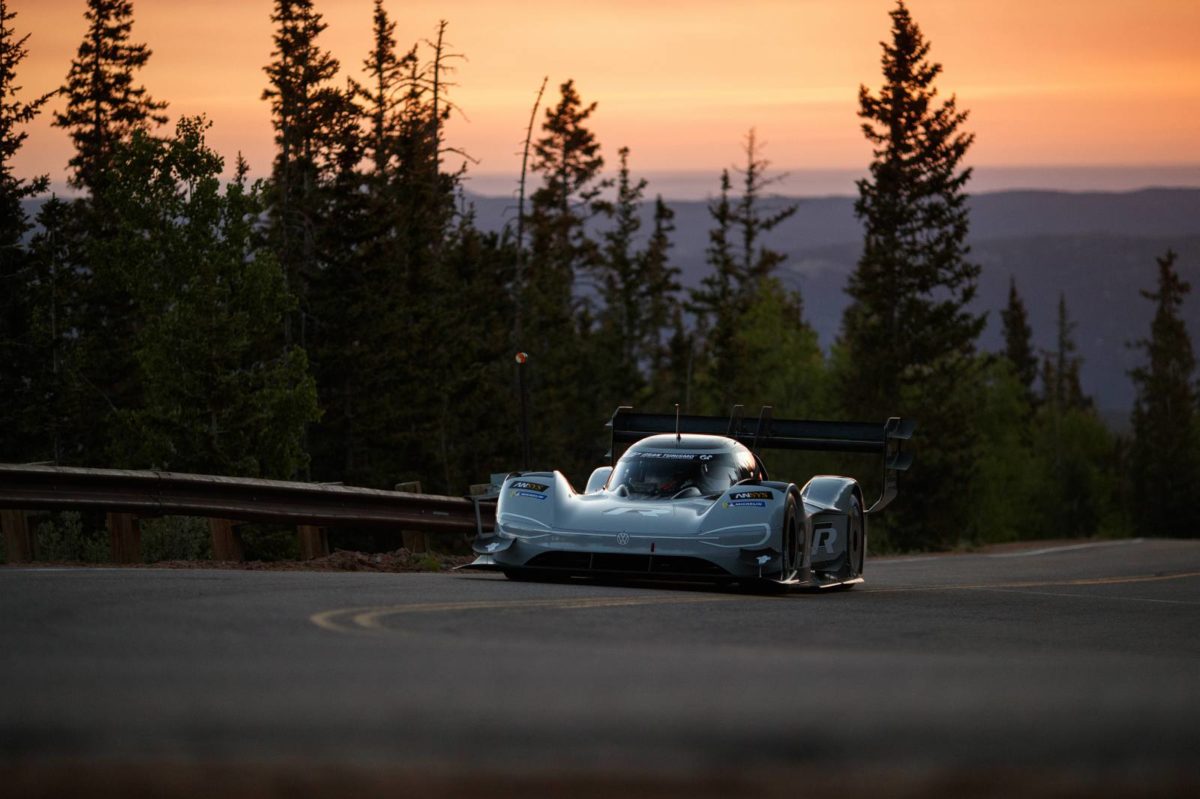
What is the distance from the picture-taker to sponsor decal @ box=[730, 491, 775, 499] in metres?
13.7

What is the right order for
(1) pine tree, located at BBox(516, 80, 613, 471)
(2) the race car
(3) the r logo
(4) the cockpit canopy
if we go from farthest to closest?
(1) pine tree, located at BBox(516, 80, 613, 471) → (3) the r logo → (4) the cockpit canopy → (2) the race car

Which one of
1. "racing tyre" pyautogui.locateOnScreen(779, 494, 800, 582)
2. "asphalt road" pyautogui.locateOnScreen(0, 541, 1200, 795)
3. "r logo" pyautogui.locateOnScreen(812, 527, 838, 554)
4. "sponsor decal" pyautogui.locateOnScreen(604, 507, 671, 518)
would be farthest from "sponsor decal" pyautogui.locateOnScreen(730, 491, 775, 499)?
"asphalt road" pyautogui.locateOnScreen(0, 541, 1200, 795)

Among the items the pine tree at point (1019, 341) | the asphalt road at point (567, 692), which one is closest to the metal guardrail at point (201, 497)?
the asphalt road at point (567, 692)

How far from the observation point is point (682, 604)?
11547mm

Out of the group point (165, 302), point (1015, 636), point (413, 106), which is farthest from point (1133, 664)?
point (413, 106)

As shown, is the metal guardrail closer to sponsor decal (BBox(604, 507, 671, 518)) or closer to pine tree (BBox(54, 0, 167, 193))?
sponsor decal (BBox(604, 507, 671, 518))

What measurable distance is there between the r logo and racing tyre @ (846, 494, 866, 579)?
38 cm

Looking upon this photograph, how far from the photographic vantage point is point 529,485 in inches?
556

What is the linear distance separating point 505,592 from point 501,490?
2.52 metres

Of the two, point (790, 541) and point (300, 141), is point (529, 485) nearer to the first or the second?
point (790, 541)

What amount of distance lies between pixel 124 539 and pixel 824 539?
21.7 ft

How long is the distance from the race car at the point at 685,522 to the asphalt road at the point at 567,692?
1825 mm

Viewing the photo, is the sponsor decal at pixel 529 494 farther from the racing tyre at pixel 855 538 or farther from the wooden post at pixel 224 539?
the wooden post at pixel 224 539

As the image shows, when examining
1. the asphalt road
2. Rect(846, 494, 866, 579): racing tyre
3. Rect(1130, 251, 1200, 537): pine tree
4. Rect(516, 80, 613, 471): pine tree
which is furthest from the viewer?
Rect(1130, 251, 1200, 537): pine tree
